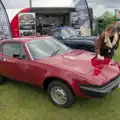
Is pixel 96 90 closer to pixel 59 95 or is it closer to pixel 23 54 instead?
pixel 59 95

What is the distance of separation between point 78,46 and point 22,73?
464 cm

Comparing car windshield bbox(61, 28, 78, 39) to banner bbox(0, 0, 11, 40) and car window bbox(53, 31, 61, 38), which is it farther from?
banner bbox(0, 0, 11, 40)

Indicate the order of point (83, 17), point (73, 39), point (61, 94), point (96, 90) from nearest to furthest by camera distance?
point (96, 90)
point (61, 94)
point (73, 39)
point (83, 17)

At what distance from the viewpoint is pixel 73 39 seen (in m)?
9.82

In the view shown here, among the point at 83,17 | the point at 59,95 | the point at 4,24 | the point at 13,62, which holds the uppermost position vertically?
the point at 83,17

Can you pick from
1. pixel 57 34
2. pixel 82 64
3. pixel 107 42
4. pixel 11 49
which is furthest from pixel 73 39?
pixel 82 64

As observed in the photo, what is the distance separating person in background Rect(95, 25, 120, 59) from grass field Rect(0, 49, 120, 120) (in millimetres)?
1260

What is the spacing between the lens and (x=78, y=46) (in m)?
9.49

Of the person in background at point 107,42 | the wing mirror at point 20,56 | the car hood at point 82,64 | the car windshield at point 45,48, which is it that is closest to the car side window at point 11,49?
the wing mirror at point 20,56

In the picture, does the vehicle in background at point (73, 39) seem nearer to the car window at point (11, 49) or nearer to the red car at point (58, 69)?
the red car at point (58, 69)

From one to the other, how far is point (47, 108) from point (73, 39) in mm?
5500

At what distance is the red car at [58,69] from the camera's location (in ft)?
13.9

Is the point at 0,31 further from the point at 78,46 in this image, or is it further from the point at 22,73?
the point at 22,73

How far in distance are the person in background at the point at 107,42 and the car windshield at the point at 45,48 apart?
3.13ft
